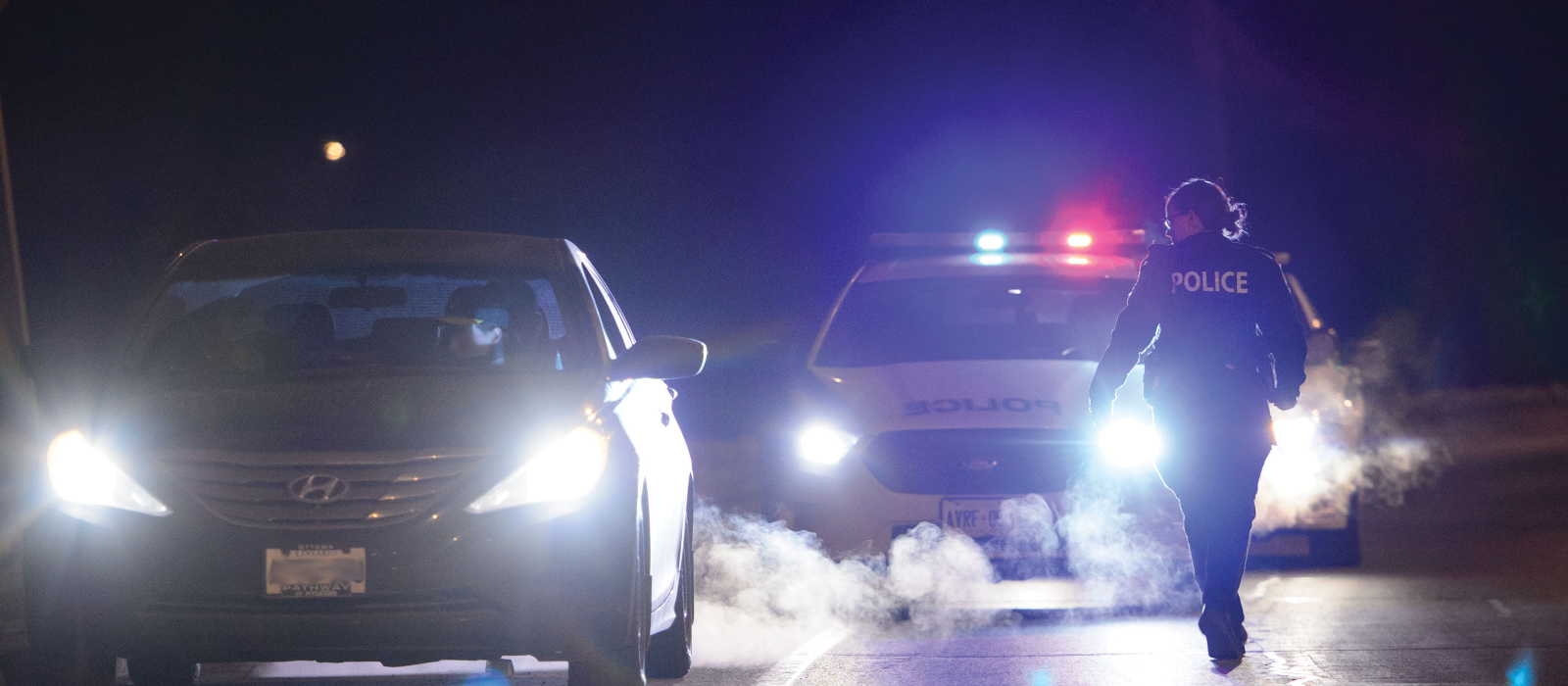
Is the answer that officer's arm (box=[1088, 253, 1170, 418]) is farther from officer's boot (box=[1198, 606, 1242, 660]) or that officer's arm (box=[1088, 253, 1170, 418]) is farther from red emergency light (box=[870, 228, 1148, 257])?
red emergency light (box=[870, 228, 1148, 257])

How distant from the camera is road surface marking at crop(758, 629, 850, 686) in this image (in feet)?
21.4

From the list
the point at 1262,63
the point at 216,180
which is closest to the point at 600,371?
the point at 216,180

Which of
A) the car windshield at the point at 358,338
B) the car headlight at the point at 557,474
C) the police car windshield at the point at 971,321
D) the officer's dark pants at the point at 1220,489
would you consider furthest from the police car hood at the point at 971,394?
the car headlight at the point at 557,474

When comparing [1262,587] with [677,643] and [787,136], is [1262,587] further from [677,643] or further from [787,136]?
[787,136]

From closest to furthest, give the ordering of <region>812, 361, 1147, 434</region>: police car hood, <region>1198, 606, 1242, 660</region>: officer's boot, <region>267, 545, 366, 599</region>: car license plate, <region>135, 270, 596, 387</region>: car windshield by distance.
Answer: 1. <region>267, 545, 366, 599</region>: car license plate
2. <region>135, 270, 596, 387</region>: car windshield
3. <region>1198, 606, 1242, 660</region>: officer's boot
4. <region>812, 361, 1147, 434</region>: police car hood

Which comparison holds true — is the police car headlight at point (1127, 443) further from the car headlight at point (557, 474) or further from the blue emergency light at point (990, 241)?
the car headlight at point (557, 474)

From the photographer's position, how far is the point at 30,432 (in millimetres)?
13750

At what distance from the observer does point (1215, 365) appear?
6.86 m

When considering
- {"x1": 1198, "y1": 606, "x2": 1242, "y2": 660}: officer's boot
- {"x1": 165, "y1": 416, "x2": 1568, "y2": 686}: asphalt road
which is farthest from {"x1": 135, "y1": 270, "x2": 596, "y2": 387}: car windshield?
{"x1": 1198, "y1": 606, "x2": 1242, "y2": 660}: officer's boot

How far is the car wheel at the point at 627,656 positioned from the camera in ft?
16.5

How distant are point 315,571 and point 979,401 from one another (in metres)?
3.62

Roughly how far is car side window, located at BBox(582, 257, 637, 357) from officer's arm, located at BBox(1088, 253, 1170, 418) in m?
1.80

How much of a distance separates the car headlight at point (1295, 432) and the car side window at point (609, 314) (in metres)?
3.40

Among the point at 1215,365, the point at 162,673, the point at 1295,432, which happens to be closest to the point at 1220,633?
the point at 1215,365
